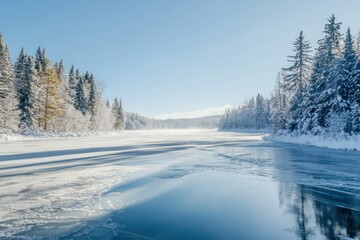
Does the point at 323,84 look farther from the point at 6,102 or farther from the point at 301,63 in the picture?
the point at 6,102

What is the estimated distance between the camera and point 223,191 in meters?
7.95

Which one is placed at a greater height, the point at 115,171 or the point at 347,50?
the point at 347,50

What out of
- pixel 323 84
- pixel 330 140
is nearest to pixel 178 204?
pixel 330 140

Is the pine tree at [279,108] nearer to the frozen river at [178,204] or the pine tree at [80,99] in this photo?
the frozen river at [178,204]

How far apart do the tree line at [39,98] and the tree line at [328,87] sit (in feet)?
124

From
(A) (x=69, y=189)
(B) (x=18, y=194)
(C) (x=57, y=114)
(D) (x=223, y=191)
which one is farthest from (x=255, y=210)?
(C) (x=57, y=114)

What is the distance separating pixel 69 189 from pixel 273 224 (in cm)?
594

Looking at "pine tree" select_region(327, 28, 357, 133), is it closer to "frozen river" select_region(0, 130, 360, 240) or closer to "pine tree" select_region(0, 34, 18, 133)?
"frozen river" select_region(0, 130, 360, 240)

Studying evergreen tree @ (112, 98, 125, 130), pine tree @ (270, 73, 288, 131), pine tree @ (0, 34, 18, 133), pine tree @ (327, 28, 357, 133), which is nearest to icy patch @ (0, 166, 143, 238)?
pine tree @ (327, 28, 357, 133)

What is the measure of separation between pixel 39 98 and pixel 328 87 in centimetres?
4301

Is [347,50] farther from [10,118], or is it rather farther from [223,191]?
[10,118]

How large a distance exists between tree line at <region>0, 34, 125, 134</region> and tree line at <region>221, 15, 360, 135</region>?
124ft

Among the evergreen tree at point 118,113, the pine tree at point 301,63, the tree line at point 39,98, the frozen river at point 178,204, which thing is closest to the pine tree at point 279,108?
the pine tree at point 301,63

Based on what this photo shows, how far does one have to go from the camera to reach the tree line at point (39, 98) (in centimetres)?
3603
